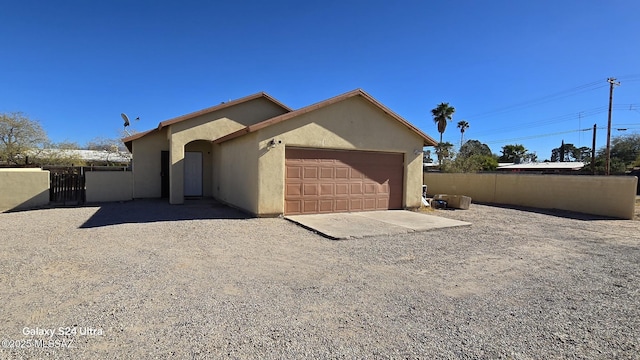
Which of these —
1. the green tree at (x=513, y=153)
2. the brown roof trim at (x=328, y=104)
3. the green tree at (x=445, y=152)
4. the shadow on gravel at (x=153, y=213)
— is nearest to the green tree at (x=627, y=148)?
the green tree at (x=513, y=153)

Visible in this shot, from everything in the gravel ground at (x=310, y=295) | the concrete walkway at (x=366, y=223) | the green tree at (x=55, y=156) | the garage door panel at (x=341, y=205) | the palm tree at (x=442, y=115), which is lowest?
the gravel ground at (x=310, y=295)

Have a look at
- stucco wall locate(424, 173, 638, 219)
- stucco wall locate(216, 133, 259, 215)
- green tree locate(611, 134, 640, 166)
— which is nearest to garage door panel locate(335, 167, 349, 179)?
stucco wall locate(216, 133, 259, 215)

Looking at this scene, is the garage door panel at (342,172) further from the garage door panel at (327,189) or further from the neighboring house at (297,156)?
the garage door panel at (327,189)

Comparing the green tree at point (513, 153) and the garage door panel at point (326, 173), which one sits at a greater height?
the green tree at point (513, 153)

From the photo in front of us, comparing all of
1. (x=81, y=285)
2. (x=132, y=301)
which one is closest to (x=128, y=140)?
Answer: (x=81, y=285)

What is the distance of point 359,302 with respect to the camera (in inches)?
167

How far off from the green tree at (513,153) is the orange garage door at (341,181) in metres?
55.7

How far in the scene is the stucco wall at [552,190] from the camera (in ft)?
43.3

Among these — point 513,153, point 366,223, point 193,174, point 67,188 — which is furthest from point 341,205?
point 513,153

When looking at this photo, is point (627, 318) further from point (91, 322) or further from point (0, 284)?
point (0, 284)

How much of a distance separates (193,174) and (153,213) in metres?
5.27

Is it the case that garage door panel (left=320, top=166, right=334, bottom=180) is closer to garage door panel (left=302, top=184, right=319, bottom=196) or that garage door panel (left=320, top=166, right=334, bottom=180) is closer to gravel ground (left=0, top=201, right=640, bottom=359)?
garage door panel (left=302, top=184, right=319, bottom=196)

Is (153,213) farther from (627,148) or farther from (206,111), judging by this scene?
(627,148)

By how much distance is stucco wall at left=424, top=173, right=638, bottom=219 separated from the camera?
1321 cm
